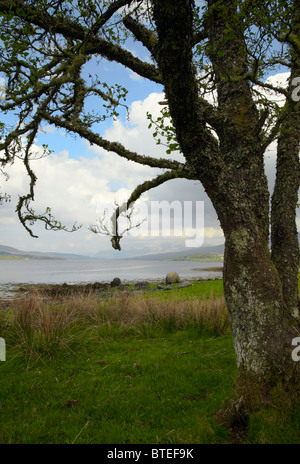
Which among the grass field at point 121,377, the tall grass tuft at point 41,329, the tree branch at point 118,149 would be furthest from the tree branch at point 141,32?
the tall grass tuft at point 41,329

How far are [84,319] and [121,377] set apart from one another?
377 centimetres

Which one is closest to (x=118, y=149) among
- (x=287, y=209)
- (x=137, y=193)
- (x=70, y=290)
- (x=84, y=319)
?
(x=137, y=193)

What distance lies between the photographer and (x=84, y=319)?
8953 mm

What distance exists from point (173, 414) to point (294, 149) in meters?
5.56

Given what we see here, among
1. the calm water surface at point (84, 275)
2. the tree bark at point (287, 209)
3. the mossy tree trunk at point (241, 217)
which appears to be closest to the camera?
the mossy tree trunk at point (241, 217)

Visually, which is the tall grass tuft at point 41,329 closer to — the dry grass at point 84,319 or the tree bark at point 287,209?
the dry grass at point 84,319

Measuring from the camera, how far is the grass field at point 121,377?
12.1 feet

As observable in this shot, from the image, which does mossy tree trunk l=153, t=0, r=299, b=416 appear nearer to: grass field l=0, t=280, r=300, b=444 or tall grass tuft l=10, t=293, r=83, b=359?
Result: grass field l=0, t=280, r=300, b=444

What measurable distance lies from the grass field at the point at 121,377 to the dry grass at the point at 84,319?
3cm

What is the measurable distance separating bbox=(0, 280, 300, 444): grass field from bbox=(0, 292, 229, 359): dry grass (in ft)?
0.10

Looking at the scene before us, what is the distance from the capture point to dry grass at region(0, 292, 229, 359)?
695 cm
